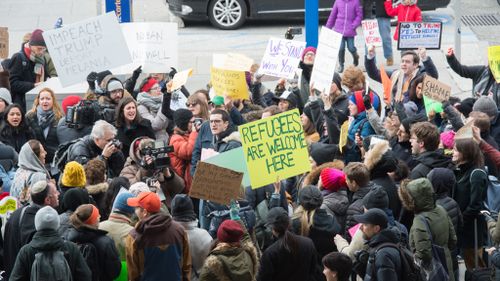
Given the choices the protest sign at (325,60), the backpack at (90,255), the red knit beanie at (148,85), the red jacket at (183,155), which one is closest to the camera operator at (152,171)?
the red jacket at (183,155)

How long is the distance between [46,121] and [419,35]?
5160 millimetres

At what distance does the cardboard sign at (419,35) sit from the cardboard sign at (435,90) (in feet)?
9.18

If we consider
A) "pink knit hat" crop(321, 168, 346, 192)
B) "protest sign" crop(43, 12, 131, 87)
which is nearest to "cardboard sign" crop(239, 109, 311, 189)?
"pink knit hat" crop(321, 168, 346, 192)

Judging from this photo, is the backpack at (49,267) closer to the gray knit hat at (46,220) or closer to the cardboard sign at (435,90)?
the gray knit hat at (46,220)

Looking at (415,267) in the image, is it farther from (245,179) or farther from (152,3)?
(152,3)

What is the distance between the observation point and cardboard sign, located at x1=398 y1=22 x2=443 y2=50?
574 inches

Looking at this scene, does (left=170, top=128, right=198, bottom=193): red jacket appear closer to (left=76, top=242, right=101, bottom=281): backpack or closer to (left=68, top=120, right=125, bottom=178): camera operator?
(left=68, top=120, right=125, bottom=178): camera operator

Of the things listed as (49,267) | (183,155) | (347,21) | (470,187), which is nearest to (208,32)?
(347,21)

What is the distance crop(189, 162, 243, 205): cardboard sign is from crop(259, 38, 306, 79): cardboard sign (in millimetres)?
4680

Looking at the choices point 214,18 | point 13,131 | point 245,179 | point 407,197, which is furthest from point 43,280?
point 214,18

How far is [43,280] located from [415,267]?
268 cm

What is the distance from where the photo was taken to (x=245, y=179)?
973 cm

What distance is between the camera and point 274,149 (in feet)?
31.8

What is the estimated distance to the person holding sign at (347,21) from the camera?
59.5 ft
